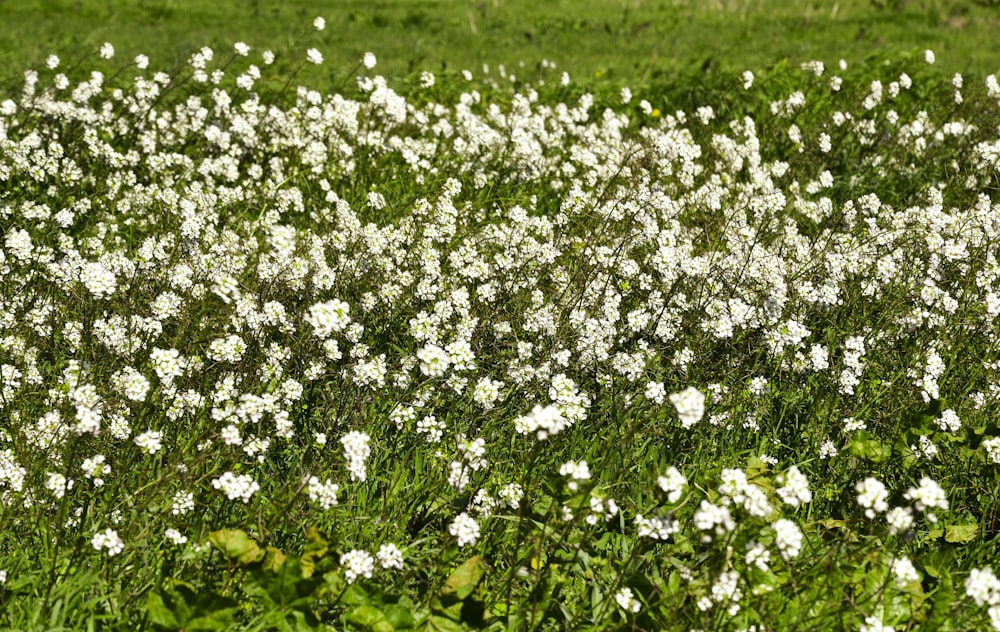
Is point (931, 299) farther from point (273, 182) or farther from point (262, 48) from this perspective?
point (262, 48)

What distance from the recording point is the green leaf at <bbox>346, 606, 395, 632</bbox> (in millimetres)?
2807

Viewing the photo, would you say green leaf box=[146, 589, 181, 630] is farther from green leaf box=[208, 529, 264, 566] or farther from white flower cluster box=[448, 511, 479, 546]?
white flower cluster box=[448, 511, 479, 546]

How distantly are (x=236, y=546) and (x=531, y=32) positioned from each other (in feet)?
46.9

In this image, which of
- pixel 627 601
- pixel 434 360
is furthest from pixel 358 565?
→ pixel 627 601

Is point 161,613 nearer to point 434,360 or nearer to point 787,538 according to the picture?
point 434,360

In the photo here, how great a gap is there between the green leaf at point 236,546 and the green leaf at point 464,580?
26.5 inches

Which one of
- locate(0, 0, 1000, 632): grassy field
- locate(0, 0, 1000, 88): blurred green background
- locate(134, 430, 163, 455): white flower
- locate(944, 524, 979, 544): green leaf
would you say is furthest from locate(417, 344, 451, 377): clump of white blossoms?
locate(0, 0, 1000, 88): blurred green background

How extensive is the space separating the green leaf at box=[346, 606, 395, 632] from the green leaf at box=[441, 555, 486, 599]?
252mm

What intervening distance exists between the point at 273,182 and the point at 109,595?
4.23 meters

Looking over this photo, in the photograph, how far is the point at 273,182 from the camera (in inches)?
259

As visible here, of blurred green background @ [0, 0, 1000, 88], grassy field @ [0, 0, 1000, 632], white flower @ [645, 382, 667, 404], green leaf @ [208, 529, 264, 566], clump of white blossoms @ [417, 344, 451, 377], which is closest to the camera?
green leaf @ [208, 529, 264, 566]

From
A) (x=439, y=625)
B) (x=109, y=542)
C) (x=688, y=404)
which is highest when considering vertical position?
(x=688, y=404)

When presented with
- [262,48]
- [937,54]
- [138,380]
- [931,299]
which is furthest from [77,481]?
[937,54]

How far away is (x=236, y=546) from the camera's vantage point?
2893mm
